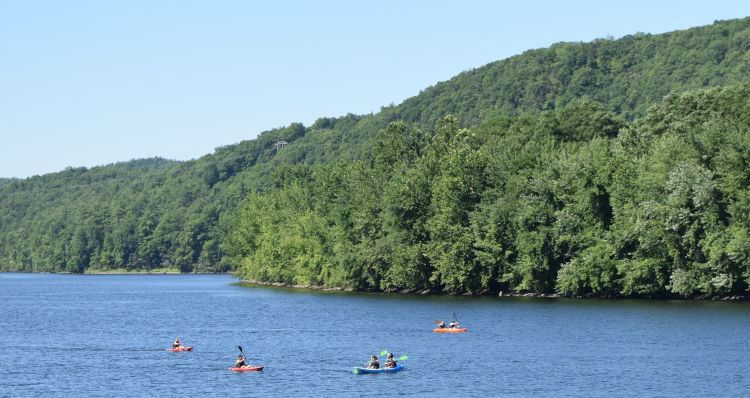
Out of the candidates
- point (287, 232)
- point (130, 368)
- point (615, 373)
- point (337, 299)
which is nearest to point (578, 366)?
point (615, 373)

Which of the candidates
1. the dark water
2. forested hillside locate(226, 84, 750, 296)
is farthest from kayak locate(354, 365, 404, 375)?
forested hillside locate(226, 84, 750, 296)

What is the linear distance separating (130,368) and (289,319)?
102ft

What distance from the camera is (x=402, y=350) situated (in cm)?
6016

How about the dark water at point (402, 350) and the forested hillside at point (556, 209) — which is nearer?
the dark water at point (402, 350)

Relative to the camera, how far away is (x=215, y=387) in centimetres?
4719

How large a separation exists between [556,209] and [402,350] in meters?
41.8

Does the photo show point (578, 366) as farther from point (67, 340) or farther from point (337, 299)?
point (337, 299)

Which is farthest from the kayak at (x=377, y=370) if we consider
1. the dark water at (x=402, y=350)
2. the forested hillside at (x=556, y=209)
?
the forested hillside at (x=556, y=209)

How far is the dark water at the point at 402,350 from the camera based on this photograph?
46.2m

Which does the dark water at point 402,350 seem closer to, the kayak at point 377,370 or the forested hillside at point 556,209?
the kayak at point 377,370

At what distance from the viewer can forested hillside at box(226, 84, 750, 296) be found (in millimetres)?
81438

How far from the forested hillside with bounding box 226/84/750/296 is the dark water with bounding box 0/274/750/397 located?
482 centimetres

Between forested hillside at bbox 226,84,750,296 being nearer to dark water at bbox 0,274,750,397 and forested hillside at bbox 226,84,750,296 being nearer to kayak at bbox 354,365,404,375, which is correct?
dark water at bbox 0,274,750,397

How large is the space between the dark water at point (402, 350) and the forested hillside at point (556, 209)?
4822 millimetres
